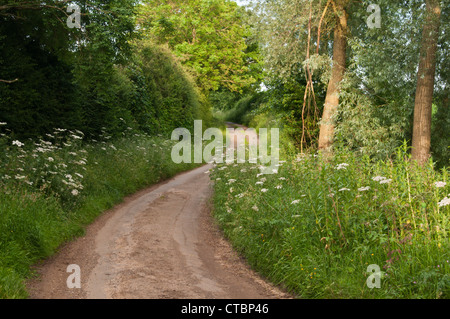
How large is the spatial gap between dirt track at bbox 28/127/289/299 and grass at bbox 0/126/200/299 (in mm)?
333

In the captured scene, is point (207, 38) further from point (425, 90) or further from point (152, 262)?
point (152, 262)

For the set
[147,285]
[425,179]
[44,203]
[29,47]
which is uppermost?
[29,47]

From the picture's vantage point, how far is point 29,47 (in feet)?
40.5

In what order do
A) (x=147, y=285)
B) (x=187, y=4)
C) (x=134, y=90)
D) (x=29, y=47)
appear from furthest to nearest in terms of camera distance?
(x=187, y=4) → (x=134, y=90) → (x=29, y=47) → (x=147, y=285)

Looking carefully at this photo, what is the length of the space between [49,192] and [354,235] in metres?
7.11

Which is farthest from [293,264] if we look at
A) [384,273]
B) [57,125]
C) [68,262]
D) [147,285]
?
[57,125]

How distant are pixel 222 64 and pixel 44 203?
94.2 ft

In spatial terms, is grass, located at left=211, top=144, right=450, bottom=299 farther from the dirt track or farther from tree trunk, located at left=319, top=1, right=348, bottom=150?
tree trunk, located at left=319, top=1, right=348, bottom=150

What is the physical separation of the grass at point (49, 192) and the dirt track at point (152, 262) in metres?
0.33

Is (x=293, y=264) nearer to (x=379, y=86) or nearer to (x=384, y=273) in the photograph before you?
(x=384, y=273)

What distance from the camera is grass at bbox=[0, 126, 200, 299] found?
21.2 ft

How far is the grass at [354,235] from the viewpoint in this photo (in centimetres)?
491

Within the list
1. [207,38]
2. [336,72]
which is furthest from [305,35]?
[207,38]

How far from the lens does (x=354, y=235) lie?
600 centimetres
